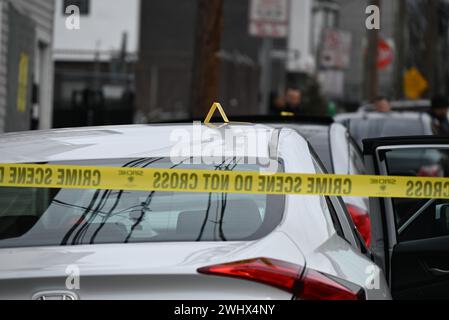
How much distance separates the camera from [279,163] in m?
4.41

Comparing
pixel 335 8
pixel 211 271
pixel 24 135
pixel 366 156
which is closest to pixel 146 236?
pixel 211 271

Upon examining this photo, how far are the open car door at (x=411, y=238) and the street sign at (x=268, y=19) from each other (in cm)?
1096

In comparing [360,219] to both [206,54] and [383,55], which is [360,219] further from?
[383,55]

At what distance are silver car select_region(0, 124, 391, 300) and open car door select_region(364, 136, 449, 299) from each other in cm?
80

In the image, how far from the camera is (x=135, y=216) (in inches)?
157

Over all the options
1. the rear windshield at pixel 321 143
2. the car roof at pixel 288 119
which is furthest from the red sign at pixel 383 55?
the rear windshield at pixel 321 143

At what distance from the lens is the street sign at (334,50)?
91.5 ft

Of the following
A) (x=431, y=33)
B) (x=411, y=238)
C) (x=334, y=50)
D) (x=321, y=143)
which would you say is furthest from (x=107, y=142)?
(x=431, y=33)

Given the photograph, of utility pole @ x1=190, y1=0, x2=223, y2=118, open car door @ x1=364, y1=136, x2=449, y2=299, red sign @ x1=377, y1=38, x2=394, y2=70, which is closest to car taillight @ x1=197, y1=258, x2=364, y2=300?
open car door @ x1=364, y1=136, x2=449, y2=299

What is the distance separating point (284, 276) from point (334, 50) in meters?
25.2

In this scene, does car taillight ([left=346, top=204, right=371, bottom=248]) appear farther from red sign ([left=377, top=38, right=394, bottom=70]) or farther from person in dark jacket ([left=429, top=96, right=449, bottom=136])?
red sign ([left=377, top=38, right=394, bottom=70])

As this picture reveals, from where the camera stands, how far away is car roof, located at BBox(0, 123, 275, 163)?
4363mm

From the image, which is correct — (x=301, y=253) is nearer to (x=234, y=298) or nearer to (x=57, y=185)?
(x=234, y=298)
